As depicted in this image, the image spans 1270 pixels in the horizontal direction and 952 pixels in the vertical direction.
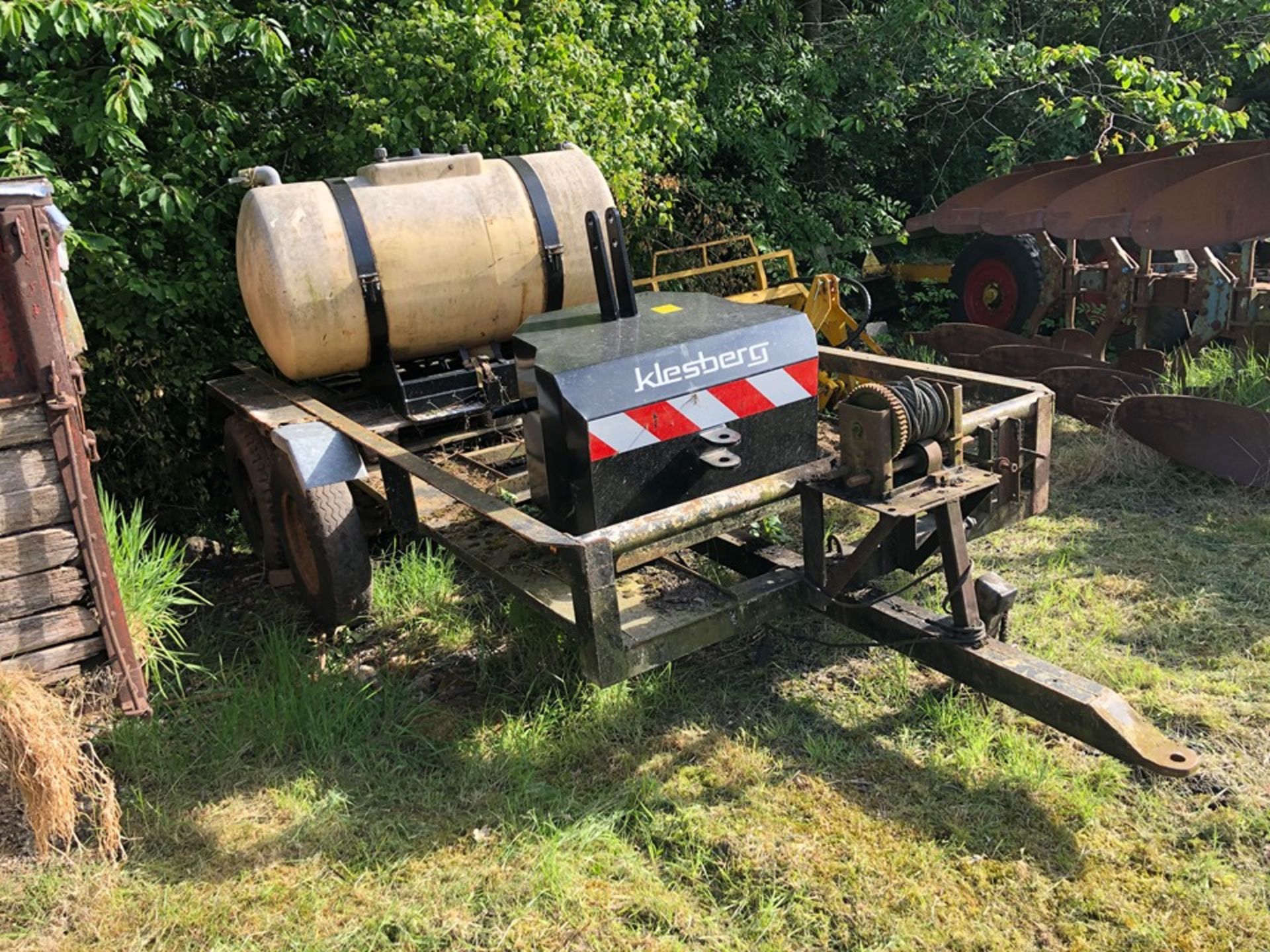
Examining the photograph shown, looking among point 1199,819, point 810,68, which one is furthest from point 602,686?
point 810,68

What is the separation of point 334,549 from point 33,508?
121 centimetres

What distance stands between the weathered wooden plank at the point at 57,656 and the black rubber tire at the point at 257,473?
1499mm

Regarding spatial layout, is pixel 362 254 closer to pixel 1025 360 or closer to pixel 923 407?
pixel 923 407

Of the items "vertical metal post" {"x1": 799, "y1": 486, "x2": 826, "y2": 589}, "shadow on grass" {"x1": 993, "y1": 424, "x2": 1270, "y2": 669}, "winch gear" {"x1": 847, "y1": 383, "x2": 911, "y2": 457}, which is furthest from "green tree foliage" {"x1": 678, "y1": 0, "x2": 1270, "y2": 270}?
"winch gear" {"x1": 847, "y1": 383, "x2": 911, "y2": 457}

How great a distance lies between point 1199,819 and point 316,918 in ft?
7.43

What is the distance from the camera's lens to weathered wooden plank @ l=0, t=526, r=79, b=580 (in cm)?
279

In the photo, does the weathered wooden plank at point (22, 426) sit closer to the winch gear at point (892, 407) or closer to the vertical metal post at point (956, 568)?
the winch gear at point (892, 407)

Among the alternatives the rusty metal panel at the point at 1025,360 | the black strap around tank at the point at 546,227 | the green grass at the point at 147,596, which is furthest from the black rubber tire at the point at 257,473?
the rusty metal panel at the point at 1025,360

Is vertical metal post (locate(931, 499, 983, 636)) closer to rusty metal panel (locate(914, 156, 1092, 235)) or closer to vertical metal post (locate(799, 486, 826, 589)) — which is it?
vertical metal post (locate(799, 486, 826, 589))

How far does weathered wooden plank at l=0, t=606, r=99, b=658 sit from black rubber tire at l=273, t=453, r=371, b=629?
1.04 m

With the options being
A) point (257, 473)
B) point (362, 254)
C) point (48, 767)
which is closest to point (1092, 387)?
point (362, 254)

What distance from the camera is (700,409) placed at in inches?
130

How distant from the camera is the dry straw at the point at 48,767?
2688 millimetres

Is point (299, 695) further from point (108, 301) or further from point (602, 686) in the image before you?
point (108, 301)
